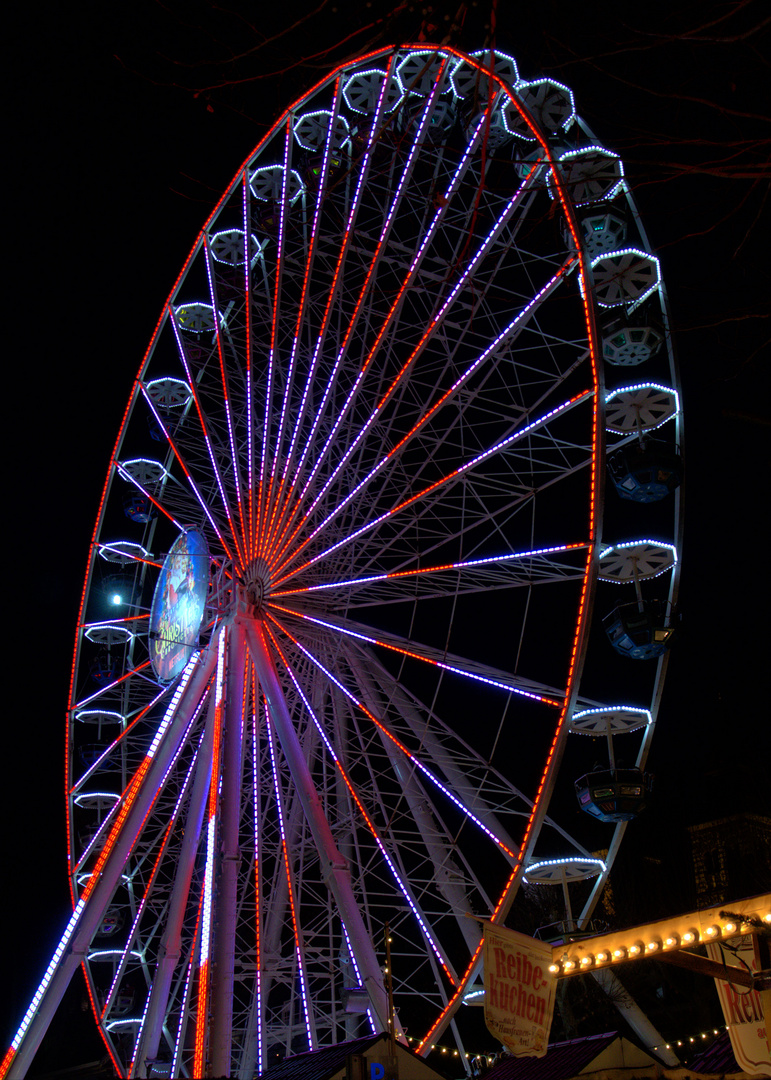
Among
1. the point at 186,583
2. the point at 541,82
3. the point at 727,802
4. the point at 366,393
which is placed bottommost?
the point at 727,802

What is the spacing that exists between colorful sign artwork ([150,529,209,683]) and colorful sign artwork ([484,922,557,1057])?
676 centimetres

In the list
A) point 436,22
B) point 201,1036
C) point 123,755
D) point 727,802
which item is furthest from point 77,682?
point 727,802

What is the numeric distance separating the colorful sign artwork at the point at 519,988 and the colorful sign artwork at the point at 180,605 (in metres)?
6.76

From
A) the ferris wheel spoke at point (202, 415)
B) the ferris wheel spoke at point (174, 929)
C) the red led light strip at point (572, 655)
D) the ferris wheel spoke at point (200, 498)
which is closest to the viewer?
the red led light strip at point (572, 655)

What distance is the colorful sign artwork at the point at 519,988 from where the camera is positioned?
9.20 meters

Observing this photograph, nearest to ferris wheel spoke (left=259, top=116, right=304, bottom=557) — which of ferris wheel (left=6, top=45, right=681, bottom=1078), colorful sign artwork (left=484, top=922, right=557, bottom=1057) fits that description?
ferris wheel (left=6, top=45, right=681, bottom=1078)

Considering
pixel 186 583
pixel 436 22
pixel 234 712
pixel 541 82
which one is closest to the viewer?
pixel 436 22

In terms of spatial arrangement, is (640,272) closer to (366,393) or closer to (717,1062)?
(366,393)

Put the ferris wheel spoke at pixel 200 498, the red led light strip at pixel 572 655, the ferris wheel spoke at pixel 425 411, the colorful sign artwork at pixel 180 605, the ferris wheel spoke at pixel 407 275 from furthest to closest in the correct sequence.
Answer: the ferris wheel spoke at pixel 200 498
the ferris wheel spoke at pixel 407 275
the ferris wheel spoke at pixel 425 411
the colorful sign artwork at pixel 180 605
the red led light strip at pixel 572 655

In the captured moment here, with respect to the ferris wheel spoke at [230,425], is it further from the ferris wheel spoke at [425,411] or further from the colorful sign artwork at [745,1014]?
the colorful sign artwork at [745,1014]

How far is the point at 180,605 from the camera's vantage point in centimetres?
1502

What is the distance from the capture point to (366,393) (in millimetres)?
17562

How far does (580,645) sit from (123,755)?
9.58m

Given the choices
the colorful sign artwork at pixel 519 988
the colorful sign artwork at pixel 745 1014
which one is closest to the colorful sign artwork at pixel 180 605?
the colorful sign artwork at pixel 519 988
